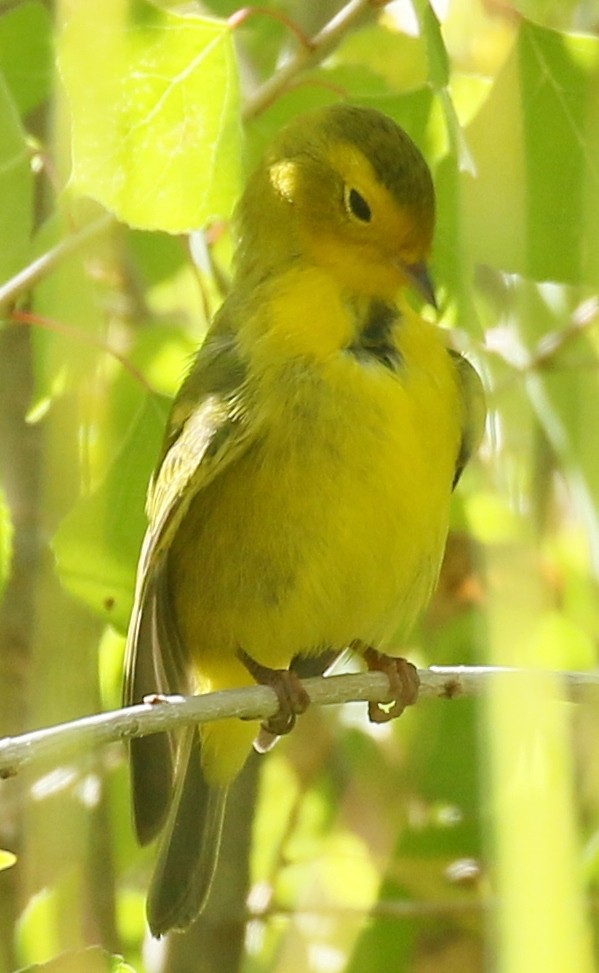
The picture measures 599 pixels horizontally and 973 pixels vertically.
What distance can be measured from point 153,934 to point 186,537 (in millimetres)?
601

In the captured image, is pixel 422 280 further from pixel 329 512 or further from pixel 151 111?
pixel 151 111

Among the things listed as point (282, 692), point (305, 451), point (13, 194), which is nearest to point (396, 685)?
point (282, 692)

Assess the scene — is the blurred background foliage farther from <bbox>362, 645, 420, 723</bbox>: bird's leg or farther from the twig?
<bbox>362, 645, 420, 723</bbox>: bird's leg

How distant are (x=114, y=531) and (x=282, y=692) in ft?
1.10

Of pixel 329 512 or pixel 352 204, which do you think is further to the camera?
pixel 352 204

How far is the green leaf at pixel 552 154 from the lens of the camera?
1912 millimetres

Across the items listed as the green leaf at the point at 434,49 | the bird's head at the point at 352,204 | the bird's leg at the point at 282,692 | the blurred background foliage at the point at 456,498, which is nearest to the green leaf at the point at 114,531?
the blurred background foliage at the point at 456,498

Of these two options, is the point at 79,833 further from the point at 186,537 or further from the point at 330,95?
the point at 330,95

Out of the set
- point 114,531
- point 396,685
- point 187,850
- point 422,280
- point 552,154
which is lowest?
point 187,850

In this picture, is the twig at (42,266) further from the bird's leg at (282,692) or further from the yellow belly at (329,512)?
the bird's leg at (282,692)

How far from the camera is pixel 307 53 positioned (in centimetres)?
202

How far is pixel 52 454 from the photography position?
250cm

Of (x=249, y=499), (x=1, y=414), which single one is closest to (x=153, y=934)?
(x=249, y=499)

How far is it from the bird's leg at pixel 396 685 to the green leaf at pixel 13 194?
776 millimetres
